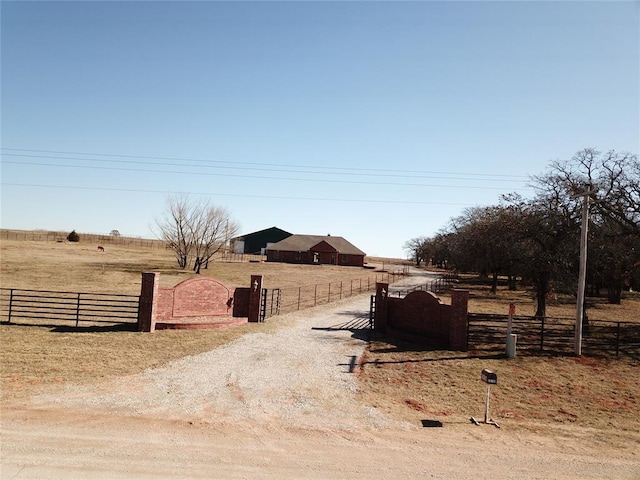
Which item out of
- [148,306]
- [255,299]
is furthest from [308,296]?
[148,306]

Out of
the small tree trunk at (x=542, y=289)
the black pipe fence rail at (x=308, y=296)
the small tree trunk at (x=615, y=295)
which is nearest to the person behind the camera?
the small tree trunk at (x=542, y=289)

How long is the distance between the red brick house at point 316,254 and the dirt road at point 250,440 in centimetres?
6131

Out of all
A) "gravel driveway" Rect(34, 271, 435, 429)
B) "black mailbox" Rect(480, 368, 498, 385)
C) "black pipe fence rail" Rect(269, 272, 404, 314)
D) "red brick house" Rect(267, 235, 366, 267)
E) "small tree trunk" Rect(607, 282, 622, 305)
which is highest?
"red brick house" Rect(267, 235, 366, 267)

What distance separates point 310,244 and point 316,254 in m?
3.22

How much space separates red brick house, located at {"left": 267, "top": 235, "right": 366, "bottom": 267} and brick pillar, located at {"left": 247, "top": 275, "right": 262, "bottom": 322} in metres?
51.4

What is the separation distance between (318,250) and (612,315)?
4848cm

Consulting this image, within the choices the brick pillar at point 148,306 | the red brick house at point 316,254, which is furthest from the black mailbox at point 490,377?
the red brick house at point 316,254

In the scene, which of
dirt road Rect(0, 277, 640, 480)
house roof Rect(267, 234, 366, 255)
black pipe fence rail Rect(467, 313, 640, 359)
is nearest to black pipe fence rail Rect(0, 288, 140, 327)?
dirt road Rect(0, 277, 640, 480)

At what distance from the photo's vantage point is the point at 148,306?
56.2ft

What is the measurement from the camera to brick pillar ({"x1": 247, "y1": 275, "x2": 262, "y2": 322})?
2070 centimetres

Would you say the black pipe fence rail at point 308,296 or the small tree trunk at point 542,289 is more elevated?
the small tree trunk at point 542,289

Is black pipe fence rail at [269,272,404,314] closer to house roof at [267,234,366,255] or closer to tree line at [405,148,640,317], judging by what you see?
tree line at [405,148,640,317]

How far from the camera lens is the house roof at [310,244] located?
73875mm

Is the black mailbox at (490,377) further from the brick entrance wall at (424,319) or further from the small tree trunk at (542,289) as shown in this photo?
the small tree trunk at (542,289)
